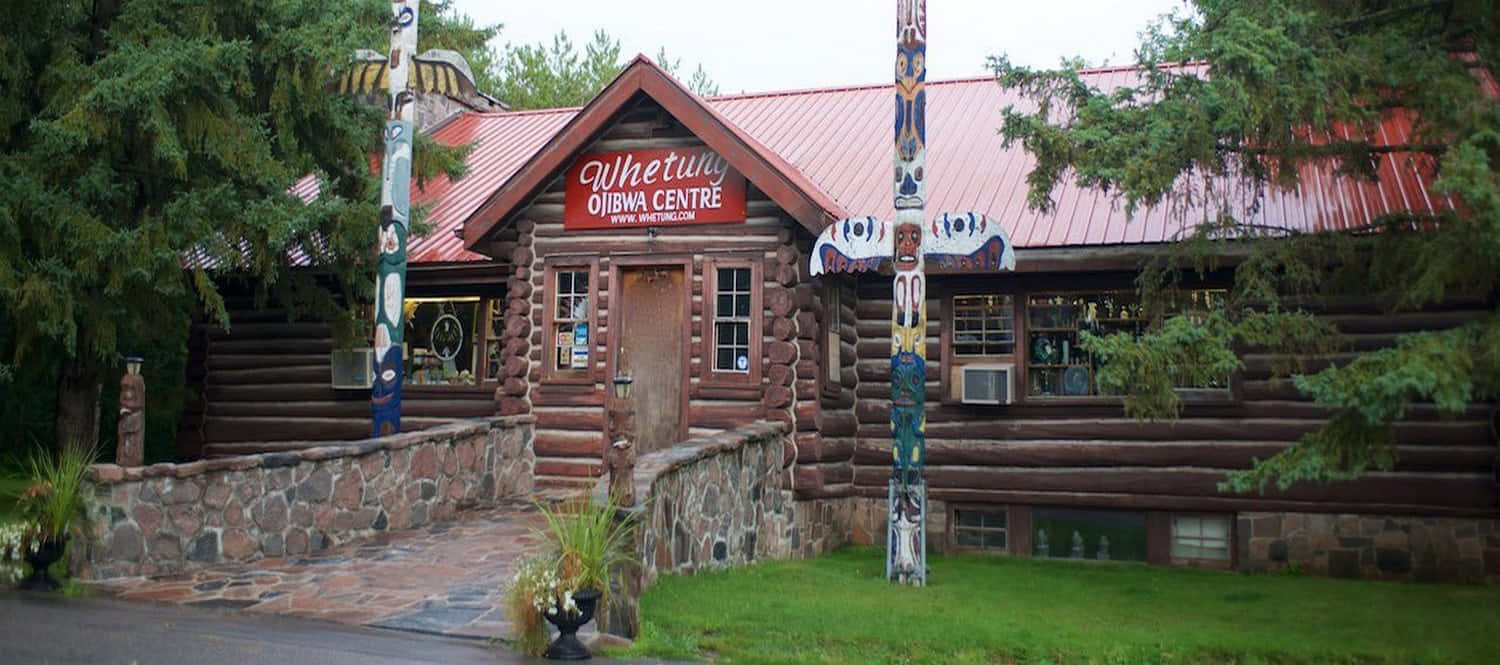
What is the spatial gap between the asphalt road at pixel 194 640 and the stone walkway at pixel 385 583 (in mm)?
246

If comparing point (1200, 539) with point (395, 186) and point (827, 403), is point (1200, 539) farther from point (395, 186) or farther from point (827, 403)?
point (395, 186)

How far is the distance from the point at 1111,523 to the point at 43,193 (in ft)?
39.2

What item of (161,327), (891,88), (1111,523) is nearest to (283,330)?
(161,327)

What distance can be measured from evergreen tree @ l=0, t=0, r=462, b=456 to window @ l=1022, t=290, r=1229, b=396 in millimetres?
7984

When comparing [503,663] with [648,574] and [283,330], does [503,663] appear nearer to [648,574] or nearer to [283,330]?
[648,574]

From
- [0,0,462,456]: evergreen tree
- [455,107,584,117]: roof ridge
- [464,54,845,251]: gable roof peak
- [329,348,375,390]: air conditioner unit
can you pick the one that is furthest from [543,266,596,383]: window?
[455,107,584,117]: roof ridge

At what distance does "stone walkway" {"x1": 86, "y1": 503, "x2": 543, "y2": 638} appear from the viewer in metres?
9.37

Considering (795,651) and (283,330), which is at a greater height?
(283,330)

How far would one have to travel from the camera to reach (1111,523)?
14.9 m

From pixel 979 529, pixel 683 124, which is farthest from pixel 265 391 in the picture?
pixel 979 529

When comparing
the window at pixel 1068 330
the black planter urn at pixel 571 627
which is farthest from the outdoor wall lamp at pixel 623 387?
the window at pixel 1068 330

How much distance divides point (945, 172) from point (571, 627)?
9.87 meters

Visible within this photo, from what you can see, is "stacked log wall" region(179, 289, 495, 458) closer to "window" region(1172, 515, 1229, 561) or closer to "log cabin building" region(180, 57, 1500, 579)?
"log cabin building" region(180, 57, 1500, 579)

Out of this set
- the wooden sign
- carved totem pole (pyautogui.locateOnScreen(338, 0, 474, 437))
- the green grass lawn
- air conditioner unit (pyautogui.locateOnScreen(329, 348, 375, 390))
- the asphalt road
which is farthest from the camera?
air conditioner unit (pyautogui.locateOnScreen(329, 348, 375, 390))
